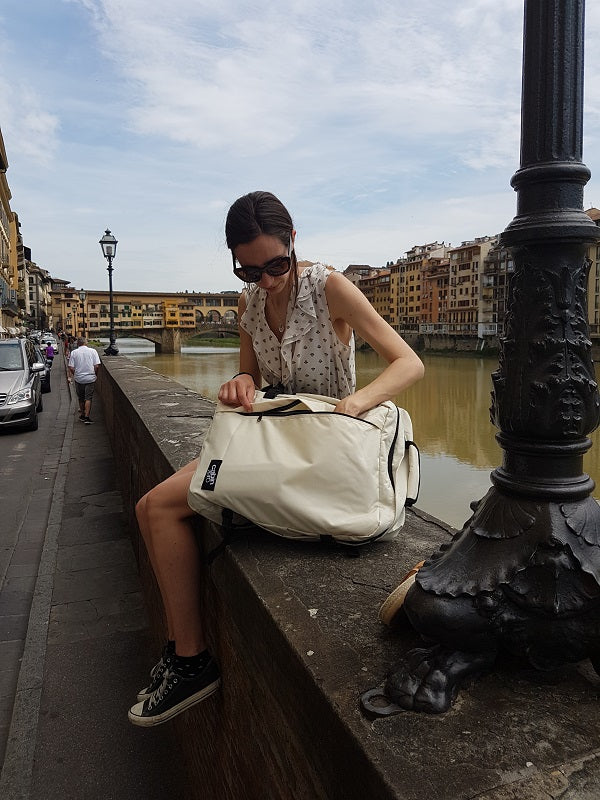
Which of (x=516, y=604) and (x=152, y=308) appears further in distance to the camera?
(x=152, y=308)

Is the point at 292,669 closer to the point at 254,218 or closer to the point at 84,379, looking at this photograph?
the point at 254,218

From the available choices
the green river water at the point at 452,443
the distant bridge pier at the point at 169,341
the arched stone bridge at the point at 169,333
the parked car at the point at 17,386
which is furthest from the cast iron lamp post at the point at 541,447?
the distant bridge pier at the point at 169,341

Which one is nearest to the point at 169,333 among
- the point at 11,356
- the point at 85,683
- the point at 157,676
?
the point at 11,356

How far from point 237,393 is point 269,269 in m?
0.38

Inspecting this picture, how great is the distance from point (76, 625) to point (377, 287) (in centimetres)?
10016

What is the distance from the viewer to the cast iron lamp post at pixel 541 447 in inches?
45.9

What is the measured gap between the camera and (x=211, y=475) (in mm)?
1757

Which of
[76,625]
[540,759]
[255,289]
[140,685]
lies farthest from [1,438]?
[540,759]

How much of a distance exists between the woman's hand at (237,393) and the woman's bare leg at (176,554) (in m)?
0.23

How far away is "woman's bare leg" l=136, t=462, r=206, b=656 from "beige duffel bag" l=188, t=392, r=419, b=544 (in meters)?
0.19

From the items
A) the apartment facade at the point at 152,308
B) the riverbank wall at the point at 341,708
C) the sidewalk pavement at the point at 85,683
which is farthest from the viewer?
the apartment facade at the point at 152,308

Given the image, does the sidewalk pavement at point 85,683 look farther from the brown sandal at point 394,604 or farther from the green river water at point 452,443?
the green river water at point 452,443

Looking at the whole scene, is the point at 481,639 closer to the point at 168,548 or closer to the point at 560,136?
the point at 560,136

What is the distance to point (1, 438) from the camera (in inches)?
435
